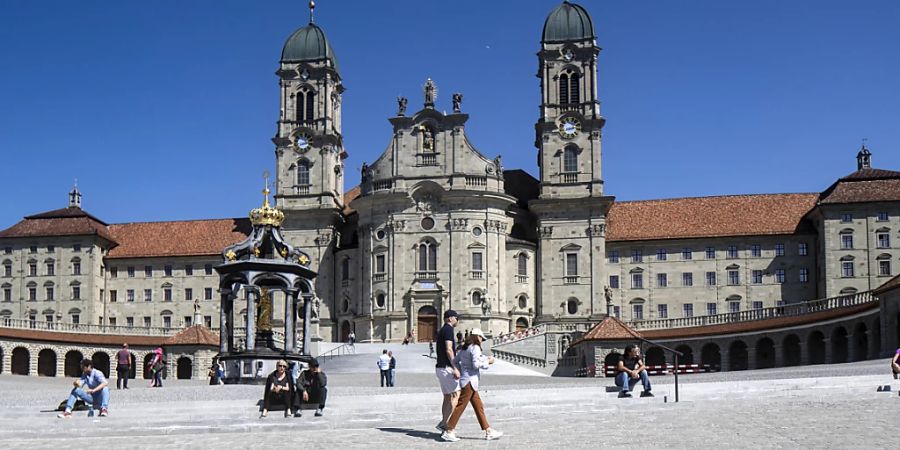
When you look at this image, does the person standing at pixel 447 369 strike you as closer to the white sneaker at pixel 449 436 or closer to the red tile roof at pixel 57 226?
the white sneaker at pixel 449 436

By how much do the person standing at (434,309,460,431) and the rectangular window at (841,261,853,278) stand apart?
6190cm

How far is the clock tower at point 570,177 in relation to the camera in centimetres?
8456

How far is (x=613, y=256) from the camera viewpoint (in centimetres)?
8731

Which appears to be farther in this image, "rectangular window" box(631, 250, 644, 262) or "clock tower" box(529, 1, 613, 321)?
"rectangular window" box(631, 250, 644, 262)

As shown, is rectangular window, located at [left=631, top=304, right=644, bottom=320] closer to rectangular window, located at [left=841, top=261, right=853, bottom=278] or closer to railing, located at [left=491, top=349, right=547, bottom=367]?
railing, located at [left=491, top=349, right=547, bottom=367]

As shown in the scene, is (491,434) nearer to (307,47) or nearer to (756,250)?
(756,250)

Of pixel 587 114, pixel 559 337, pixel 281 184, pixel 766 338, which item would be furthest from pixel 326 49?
pixel 766 338

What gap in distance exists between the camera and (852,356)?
204ft

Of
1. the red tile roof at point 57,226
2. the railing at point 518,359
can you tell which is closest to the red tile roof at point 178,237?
the red tile roof at point 57,226

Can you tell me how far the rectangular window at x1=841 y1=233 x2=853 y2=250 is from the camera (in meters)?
80.1

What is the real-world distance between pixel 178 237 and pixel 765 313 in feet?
150

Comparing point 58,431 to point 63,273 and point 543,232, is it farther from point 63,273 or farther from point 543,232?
point 63,273

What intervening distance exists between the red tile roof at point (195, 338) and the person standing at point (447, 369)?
53.2 meters

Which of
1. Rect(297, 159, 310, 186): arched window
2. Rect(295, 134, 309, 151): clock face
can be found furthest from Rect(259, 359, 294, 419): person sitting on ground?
Rect(295, 134, 309, 151): clock face
